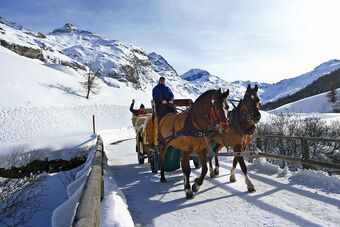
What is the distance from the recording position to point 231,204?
718cm

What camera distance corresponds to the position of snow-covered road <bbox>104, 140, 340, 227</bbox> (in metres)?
6.12

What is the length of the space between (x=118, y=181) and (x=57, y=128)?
3186 centimetres

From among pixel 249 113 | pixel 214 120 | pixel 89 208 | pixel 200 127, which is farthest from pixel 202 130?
pixel 89 208

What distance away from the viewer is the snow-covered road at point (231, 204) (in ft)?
20.1

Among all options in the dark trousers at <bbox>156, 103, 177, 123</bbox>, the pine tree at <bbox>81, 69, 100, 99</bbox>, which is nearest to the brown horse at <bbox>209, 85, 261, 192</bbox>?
the dark trousers at <bbox>156, 103, 177, 123</bbox>

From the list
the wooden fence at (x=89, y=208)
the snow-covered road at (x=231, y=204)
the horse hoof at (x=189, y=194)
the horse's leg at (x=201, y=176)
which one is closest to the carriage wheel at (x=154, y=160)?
the snow-covered road at (x=231, y=204)

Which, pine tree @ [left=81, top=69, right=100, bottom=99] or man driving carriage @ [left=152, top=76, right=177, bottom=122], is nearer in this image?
man driving carriage @ [left=152, top=76, right=177, bottom=122]

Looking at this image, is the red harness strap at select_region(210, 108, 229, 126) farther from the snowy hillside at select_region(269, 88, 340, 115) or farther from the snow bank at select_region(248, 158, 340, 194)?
the snowy hillside at select_region(269, 88, 340, 115)

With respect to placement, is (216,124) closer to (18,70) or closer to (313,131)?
(313,131)

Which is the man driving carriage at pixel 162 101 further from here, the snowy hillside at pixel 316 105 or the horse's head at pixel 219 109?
the snowy hillside at pixel 316 105

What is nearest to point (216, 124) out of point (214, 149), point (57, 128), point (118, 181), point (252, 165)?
point (214, 149)

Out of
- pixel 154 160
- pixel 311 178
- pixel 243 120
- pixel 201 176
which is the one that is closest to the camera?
pixel 201 176

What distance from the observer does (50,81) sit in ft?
204

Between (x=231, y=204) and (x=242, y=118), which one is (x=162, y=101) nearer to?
(x=242, y=118)
